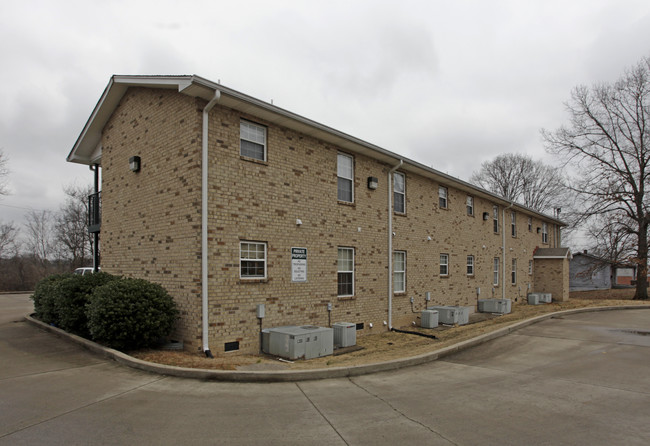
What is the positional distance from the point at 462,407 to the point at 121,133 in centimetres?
1105

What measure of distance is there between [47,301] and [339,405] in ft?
28.4

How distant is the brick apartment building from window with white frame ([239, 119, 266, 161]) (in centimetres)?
3

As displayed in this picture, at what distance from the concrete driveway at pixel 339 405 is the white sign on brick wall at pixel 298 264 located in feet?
12.7

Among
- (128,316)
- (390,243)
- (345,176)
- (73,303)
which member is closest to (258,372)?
(128,316)

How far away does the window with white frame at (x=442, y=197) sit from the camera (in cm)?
1747

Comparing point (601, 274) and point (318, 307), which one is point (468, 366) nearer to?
point (318, 307)

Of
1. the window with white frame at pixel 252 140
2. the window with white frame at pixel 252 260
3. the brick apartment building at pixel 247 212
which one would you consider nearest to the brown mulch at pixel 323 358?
the brick apartment building at pixel 247 212

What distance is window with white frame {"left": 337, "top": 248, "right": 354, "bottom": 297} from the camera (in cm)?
1212

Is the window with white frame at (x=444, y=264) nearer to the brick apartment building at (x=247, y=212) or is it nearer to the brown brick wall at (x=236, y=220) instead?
the brick apartment building at (x=247, y=212)

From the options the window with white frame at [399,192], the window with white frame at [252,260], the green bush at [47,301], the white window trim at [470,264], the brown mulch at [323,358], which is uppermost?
the window with white frame at [399,192]

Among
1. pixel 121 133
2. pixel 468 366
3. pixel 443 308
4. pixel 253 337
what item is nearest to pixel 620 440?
pixel 468 366

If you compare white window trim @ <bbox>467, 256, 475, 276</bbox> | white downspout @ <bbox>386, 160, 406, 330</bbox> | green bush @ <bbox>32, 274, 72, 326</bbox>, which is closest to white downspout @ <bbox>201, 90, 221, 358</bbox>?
green bush @ <bbox>32, 274, 72, 326</bbox>

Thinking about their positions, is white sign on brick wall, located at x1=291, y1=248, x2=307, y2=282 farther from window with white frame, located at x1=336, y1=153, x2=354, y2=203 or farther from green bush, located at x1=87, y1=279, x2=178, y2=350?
green bush, located at x1=87, y1=279, x2=178, y2=350

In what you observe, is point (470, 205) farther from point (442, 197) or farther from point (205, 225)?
point (205, 225)
